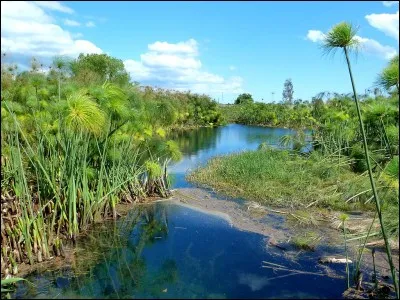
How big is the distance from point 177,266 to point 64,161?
2.24 meters

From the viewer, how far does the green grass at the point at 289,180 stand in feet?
30.5

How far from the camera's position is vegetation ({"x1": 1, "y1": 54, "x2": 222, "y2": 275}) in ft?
18.2

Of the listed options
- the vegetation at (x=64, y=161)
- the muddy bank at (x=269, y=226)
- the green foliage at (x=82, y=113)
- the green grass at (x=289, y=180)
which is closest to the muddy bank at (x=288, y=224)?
the muddy bank at (x=269, y=226)

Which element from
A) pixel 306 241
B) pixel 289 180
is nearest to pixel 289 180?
pixel 289 180

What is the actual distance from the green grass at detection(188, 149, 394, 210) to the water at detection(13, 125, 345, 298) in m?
2.20

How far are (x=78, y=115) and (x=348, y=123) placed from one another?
941cm

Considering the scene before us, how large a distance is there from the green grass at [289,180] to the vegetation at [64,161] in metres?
2.09

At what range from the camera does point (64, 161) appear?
6.46 m

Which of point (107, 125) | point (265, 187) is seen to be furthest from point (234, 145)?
point (107, 125)

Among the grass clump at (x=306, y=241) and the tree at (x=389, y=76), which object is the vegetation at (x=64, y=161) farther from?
the tree at (x=389, y=76)

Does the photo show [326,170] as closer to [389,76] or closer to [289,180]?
[289,180]

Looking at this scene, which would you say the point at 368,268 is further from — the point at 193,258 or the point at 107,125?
the point at 107,125

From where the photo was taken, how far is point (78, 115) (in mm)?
5855

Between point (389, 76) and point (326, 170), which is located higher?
point (389, 76)
